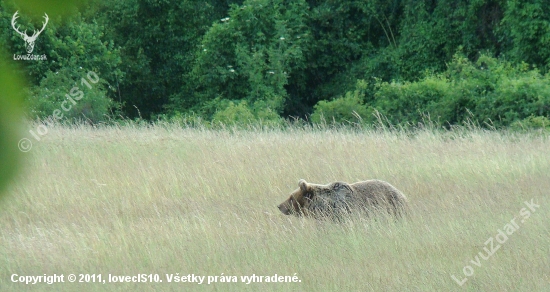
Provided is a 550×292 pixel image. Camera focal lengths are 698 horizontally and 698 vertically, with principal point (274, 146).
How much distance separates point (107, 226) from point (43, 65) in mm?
14757

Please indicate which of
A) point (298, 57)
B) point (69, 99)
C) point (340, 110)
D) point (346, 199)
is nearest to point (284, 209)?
point (346, 199)

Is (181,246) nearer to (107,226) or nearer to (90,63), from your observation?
(107,226)

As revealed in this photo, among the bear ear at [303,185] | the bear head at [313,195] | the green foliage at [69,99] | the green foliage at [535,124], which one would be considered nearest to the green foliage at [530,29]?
the green foliage at [535,124]

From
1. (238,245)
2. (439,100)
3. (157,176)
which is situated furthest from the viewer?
(439,100)

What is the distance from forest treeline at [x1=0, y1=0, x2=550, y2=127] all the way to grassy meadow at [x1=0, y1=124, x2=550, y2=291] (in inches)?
239

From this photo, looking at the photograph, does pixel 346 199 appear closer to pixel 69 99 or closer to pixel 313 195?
pixel 313 195

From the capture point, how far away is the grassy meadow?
5105 millimetres

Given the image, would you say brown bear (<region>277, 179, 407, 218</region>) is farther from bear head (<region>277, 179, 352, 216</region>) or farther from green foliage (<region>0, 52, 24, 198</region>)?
green foliage (<region>0, 52, 24, 198</region>)

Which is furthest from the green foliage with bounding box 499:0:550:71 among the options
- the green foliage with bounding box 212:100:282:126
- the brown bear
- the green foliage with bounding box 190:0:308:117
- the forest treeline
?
the brown bear

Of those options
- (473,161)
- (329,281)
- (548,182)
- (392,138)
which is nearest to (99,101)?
(392,138)

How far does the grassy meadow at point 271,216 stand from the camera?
5105mm

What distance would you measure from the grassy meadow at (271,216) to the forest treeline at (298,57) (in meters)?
6.06

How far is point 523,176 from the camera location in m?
7.94

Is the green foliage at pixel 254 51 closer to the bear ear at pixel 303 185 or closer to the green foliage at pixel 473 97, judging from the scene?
the green foliage at pixel 473 97
